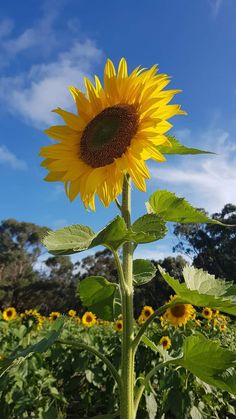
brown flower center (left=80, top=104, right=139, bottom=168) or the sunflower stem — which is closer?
the sunflower stem

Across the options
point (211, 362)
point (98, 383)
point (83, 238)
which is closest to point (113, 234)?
point (83, 238)

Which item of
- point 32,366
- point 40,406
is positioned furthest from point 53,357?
point 40,406

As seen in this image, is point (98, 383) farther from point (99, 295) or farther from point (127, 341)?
point (127, 341)

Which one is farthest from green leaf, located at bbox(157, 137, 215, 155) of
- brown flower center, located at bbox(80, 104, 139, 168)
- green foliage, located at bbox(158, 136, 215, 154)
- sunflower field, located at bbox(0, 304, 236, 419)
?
sunflower field, located at bbox(0, 304, 236, 419)

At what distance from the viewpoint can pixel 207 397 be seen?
3.61 meters

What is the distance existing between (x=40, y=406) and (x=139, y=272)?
A: 315 cm

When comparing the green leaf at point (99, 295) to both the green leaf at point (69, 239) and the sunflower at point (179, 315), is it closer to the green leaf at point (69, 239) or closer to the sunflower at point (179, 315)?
the green leaf at point (69, 239)

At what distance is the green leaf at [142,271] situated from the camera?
1.38 metres

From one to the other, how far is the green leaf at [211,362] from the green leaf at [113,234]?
407 mm

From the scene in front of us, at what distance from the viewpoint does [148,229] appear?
3.63 feet

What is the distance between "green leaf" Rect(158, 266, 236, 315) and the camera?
42.6 inches

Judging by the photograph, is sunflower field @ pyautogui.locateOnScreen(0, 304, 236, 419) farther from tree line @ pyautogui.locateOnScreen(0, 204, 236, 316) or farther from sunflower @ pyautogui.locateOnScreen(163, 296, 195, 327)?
tree line @ pyautogui.locateOnScreen(0, 204, 236, 316)

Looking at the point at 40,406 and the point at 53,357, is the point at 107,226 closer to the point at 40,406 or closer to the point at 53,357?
the point at 40,406

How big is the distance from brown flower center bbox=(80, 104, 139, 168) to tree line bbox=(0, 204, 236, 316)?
27853mm
